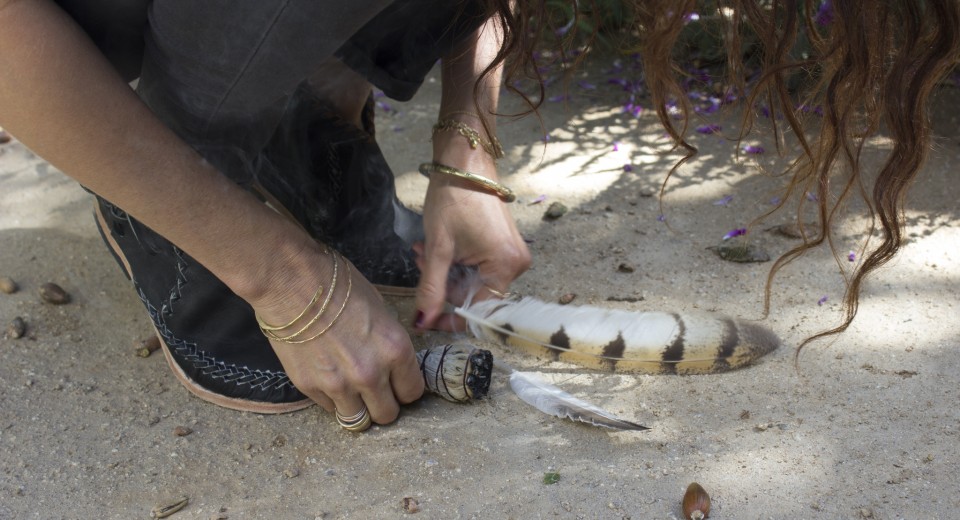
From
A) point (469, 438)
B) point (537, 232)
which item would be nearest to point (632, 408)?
point (469, 438)

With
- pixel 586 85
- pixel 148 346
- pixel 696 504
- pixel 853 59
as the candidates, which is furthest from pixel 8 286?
pixel 586 85

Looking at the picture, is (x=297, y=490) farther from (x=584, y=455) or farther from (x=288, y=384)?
(x=584, y=455)

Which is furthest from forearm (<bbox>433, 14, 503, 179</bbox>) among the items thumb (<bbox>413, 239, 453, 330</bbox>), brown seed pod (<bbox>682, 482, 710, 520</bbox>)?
brown seed pod (<bbox>682, 482, 710, 520</bbox>)

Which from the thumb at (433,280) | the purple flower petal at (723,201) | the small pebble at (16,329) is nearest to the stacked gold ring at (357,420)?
the thumb at (433,280)

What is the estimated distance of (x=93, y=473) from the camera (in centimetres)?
176

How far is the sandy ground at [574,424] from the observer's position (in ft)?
5.30

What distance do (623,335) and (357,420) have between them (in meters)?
0.58

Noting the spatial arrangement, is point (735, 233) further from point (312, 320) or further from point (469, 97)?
point (312, 320)

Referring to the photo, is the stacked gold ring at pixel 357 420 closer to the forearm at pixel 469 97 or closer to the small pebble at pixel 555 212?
the forearm at pixel 469 97

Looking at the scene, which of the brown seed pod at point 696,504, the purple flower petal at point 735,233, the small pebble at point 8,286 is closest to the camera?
the brown seed pod at point 696,504

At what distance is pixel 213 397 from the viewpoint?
1.93 m

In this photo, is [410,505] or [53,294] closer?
[410,505]

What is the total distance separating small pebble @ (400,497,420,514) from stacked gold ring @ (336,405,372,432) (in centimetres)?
21

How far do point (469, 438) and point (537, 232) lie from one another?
91cm
